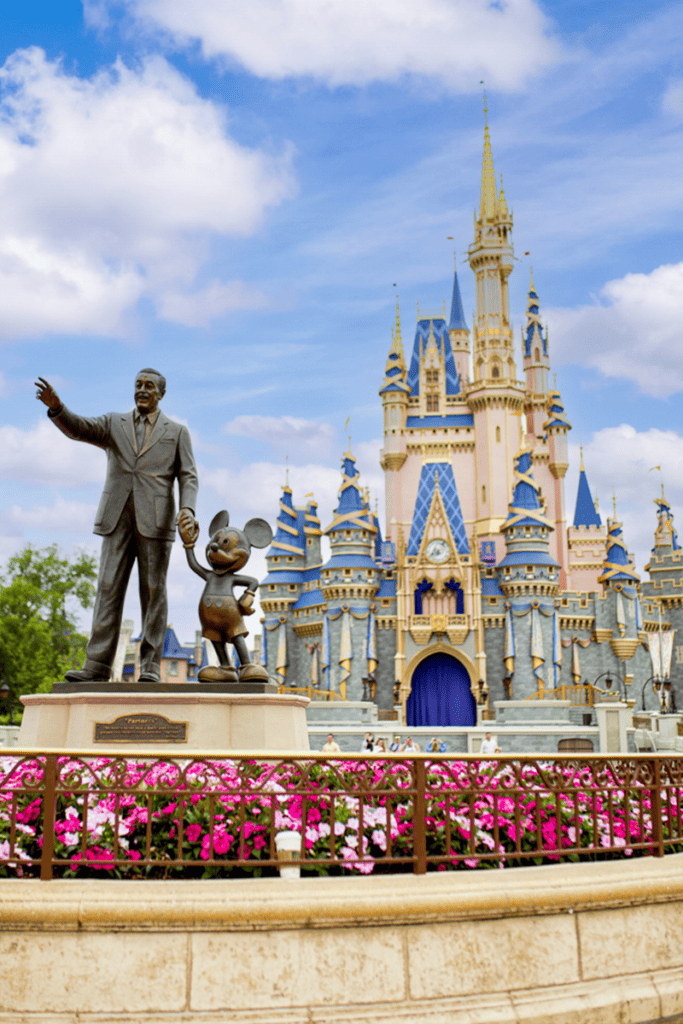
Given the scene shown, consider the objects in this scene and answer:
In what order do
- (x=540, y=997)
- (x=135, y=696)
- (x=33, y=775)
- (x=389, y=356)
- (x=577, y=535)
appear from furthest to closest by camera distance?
(x=577, y=535) → (x=389, y=356) → (x=135, y=696) → (x=33, y=775) → (x=540, y=997)

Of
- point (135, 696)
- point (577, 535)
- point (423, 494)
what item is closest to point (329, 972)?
point (135, 696)

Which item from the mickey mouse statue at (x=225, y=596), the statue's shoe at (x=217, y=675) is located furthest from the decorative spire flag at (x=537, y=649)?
the statue's shoe at (x=217, y=675)

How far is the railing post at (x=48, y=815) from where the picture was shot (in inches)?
171

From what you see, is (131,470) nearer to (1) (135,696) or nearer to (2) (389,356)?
(1) (135,696)

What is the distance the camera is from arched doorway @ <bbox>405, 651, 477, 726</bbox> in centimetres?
3959

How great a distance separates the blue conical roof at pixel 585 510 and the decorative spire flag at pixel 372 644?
21.8 metres

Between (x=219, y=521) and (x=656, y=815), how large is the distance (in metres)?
4.68

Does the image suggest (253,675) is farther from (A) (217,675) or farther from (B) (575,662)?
(B) (575,662)

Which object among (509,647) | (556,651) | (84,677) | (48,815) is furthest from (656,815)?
(556,651)

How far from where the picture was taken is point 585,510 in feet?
186

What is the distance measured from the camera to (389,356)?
50.2 m

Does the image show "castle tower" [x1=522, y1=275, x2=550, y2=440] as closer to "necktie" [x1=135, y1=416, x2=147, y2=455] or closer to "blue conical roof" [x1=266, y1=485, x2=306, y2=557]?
"blue conical roof" [x1=266, y1=485, x2=306, y2=557]

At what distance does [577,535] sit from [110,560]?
49403 mm

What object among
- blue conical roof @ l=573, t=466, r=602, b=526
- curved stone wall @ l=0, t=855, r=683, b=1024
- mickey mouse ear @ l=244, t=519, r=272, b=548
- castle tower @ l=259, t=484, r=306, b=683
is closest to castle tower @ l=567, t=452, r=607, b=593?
Answer: blue conical roof @ l=573, t=466, r=602, b=526
